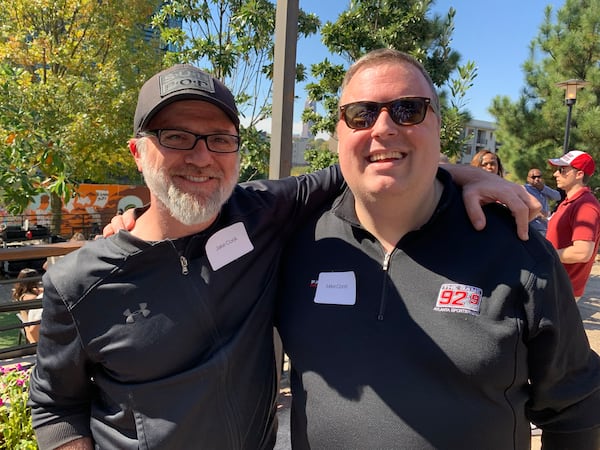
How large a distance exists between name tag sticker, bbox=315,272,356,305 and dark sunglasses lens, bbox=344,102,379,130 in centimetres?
59

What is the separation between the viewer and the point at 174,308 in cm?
153

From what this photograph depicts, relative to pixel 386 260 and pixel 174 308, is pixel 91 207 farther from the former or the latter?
pixel 386 260

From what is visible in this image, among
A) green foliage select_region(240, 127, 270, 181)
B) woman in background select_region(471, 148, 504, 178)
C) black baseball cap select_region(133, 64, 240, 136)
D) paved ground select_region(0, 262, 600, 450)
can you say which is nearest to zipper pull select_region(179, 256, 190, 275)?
black baseball cap select_region(133, 64, 240, 136)

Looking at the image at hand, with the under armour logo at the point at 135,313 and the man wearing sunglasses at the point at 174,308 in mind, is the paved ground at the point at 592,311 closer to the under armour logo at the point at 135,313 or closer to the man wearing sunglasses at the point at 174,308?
→ the man wearing sunglasses at the point at 174,308

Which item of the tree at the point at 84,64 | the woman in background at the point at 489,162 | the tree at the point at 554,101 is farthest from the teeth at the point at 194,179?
the tree at the point at 554,101

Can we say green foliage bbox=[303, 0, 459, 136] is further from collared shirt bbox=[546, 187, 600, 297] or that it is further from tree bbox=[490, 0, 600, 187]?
tree bbox=[490, 0, 600, 187]

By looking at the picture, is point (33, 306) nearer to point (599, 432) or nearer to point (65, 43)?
point (599, 432)

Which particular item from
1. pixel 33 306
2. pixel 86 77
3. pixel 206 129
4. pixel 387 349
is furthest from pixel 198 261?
pixel 86 77

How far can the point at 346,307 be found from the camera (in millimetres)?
1561

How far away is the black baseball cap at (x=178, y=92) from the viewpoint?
1.69m

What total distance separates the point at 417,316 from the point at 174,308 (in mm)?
875

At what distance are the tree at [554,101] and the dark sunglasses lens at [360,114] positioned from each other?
46.0 ft

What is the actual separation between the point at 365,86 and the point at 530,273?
913 mm

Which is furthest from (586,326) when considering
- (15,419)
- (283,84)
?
(15,419)
